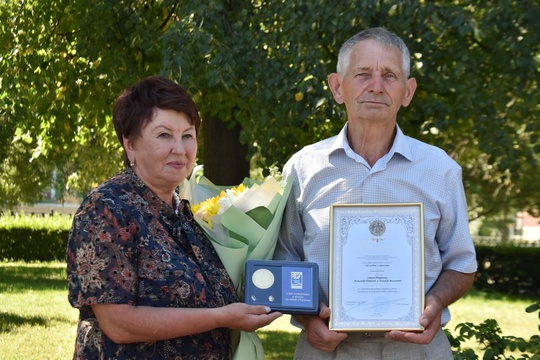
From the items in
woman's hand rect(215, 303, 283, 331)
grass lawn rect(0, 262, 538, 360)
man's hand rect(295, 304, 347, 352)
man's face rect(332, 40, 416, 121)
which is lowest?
grass lawn rect(0, 262, 538, 360)

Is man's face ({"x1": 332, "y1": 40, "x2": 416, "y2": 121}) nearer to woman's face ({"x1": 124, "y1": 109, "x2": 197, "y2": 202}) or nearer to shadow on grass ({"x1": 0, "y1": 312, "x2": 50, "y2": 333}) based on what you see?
woman's face ({"x1": 124, "y1": 109, "x2": 197, "y2": 202})

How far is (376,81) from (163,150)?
86 centimetres

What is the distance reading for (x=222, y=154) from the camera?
420 inches

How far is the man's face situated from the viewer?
345 centimetres

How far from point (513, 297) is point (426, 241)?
55.8 ft

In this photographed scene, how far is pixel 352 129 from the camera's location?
11.7ft

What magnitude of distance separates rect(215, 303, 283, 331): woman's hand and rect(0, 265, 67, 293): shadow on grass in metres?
14.0

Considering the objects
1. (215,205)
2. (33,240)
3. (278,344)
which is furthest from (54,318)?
(33,240)

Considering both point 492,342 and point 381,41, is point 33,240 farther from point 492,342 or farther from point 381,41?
point 381,41

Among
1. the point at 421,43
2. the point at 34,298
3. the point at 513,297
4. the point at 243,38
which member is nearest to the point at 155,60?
the point at 243,38

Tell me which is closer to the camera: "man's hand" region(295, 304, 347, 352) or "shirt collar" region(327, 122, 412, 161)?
"man's hand" region(295, 304, 347, 352)

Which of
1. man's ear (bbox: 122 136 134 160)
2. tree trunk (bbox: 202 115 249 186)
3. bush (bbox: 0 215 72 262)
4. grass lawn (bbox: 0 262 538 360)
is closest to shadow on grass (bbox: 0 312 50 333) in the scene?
grass lawn (bbox: 0 262 538 360)

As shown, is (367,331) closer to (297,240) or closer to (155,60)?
(297,240)

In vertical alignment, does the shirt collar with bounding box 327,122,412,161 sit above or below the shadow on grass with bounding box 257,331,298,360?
above
